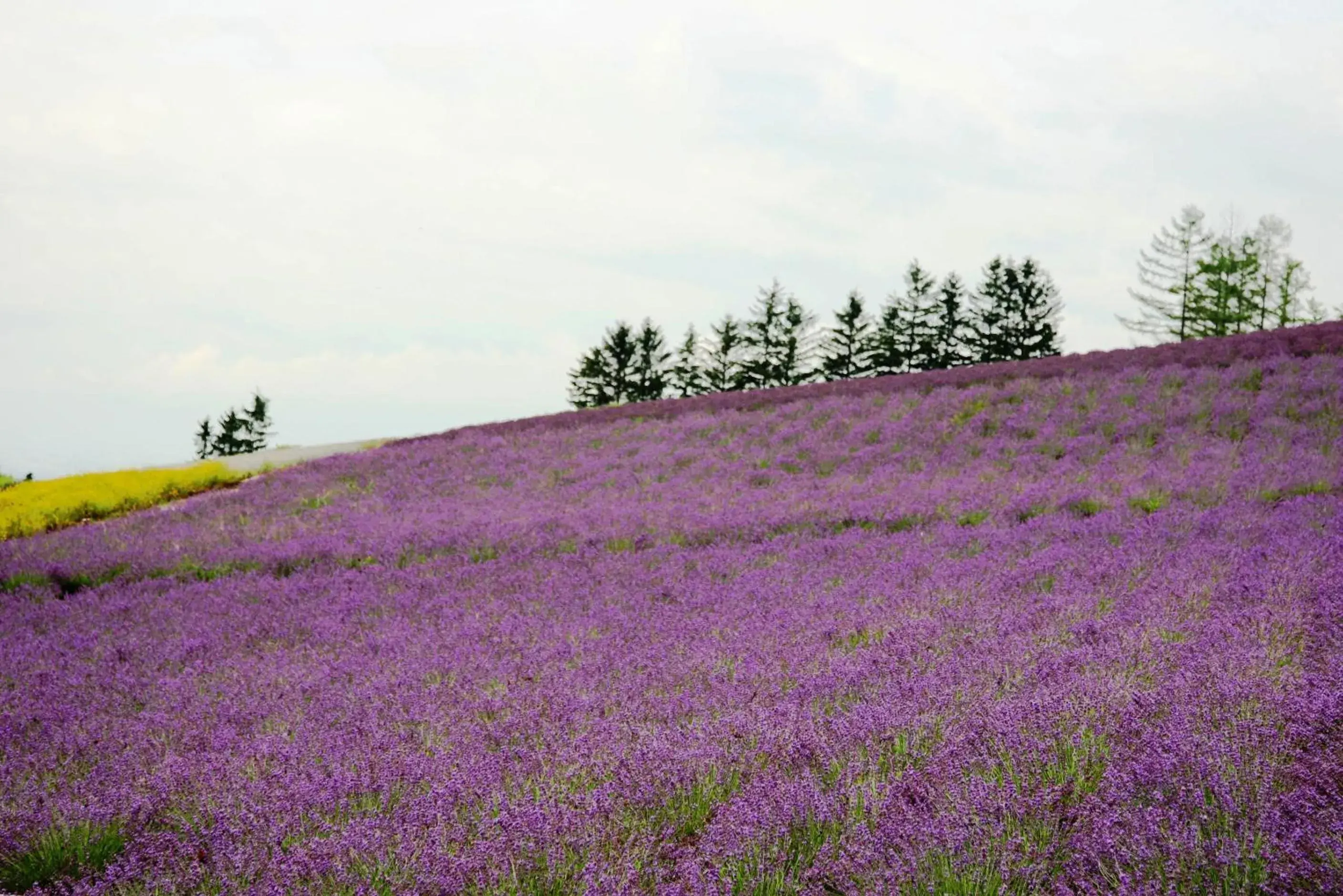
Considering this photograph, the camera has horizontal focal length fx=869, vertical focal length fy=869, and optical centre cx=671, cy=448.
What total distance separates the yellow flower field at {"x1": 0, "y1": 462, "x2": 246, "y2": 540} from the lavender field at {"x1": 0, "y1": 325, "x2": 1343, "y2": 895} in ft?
26.8

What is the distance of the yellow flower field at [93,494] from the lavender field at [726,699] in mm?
8171

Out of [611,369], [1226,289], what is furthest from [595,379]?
[1226,289]

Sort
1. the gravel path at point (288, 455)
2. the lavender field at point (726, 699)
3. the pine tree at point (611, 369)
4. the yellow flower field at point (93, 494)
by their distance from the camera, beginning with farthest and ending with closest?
1. the pine tree at point (611, 369)
2. the gravel path at point (288, 455)
3. the yellow flower field at point (93, 494)
4. the lavender field at point (726, 699)

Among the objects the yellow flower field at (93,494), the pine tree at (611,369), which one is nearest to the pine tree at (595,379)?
the pine tree at (611,369)

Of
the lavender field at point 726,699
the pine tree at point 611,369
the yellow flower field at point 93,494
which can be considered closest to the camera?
the lavender field at point 726,699

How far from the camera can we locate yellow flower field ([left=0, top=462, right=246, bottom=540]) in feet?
57.2

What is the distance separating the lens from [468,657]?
5.36 meters

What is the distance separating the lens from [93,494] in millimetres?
19531

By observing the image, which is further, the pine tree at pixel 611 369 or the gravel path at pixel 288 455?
the pine tree at pixel 611 369

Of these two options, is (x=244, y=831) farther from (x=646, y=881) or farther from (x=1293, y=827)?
(x=1293, y=827)

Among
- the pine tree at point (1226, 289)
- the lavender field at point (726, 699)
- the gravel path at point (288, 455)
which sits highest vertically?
the pine tree at point (1226, 289)

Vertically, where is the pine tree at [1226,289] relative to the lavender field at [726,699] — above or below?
above

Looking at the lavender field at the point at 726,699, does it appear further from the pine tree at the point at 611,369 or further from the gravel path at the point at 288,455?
the pine tree at the point at 611,369

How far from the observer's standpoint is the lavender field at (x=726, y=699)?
2.70 metres
